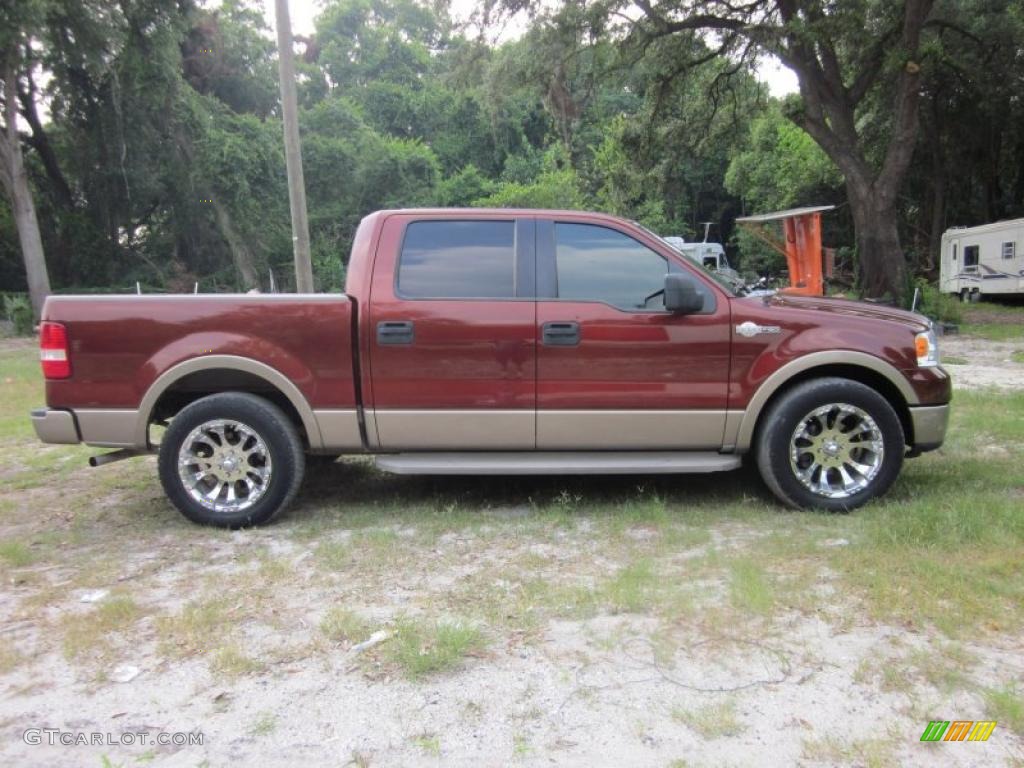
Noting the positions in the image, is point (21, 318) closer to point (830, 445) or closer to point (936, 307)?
point (830, 445)

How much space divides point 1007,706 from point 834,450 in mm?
2092

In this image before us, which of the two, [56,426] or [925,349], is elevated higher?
[925,349]

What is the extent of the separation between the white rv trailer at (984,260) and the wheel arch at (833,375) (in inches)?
823

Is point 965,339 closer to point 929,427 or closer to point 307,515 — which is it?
point 929,427

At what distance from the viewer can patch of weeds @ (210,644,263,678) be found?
2924 millimetres

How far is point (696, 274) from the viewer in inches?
180

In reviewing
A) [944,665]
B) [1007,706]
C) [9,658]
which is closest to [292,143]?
[9,658]

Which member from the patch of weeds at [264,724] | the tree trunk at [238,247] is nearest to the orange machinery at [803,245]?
the patch of weeds at [264,724]

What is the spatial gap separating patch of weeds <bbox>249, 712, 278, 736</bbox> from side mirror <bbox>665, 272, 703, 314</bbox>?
9.84ft

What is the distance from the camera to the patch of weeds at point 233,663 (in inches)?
115

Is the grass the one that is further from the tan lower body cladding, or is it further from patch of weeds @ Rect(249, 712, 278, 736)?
the tan lower body cladding

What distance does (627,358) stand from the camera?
4.48 metres

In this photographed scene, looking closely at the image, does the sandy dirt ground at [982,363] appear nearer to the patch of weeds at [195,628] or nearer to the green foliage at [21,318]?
the patch of weeds at [195,628]

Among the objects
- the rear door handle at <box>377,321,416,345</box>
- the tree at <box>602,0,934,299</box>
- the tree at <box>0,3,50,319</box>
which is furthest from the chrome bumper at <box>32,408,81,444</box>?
the tree at <box>0,3,50,319</box>
